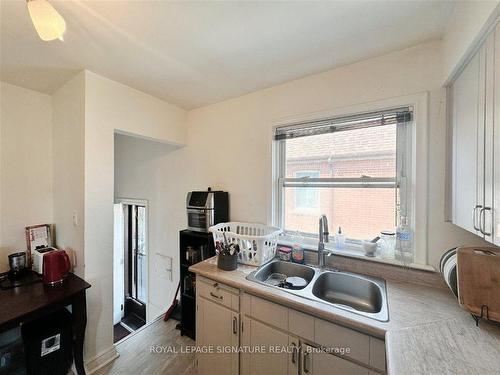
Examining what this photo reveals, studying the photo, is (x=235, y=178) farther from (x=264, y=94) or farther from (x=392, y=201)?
(x=392, y=201)

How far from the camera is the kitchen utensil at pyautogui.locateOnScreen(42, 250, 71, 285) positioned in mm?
1553

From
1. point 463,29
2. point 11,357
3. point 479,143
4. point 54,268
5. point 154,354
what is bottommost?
point 154,354

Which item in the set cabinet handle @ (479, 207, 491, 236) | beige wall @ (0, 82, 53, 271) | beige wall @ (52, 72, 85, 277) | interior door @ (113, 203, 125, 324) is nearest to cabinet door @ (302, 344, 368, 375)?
cabinet handle @ (479, 207, 491, 236)

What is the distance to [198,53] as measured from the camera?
4.78ft

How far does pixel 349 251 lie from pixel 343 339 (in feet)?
2.30

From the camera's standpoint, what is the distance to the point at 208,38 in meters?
1.30

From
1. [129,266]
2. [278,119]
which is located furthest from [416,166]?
[129,266]

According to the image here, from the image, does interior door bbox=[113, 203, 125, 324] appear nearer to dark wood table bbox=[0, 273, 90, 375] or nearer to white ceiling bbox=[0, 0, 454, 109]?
dark wood table bbox=[0, 273, 90, 375]

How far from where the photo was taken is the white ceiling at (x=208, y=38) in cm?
108

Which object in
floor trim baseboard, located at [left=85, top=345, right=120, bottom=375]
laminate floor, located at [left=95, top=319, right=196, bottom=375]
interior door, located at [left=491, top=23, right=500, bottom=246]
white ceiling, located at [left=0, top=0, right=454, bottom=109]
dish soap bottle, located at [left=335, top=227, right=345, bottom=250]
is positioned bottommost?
laminate floor, located at [left=95, top=319, right=196, bottom=375]

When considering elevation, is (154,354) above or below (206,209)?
below

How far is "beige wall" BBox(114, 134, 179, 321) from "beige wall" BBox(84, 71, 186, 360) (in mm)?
840

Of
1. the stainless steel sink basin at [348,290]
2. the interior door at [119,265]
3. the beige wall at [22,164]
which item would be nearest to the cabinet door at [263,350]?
the stainless steel sink basin at [348,290]

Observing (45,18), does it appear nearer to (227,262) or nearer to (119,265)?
(227,262)
